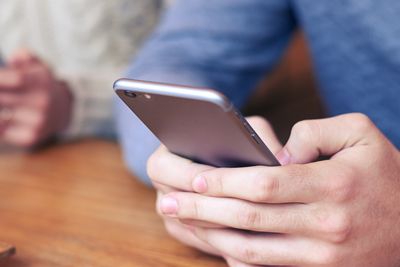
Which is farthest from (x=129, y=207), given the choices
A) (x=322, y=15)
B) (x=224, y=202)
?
(x=322, y=15)

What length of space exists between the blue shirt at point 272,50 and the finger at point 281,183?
0.82 ft

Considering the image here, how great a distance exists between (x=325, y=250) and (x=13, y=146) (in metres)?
0.55

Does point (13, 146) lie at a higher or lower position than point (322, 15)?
lower

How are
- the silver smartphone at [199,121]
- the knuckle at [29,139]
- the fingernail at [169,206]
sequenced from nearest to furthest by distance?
the silver smartphone at [199,121]
the fingernail at [169,206]
the knuckle at [29,139]

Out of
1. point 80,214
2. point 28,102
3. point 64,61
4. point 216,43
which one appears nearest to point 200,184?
point 80,214

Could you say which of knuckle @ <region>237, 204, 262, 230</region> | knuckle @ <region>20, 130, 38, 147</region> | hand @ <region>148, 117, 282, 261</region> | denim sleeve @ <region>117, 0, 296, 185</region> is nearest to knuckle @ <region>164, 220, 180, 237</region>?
hand @ <region>148, 117, 282, 261</region>

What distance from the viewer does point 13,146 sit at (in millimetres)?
808

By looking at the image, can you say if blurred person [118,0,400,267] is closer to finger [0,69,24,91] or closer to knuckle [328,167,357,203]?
knuckle [328,167,357,203]

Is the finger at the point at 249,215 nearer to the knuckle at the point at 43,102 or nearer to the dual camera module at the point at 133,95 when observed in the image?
the dual camera module at the point at 133,95

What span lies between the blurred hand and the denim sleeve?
0.48 feet

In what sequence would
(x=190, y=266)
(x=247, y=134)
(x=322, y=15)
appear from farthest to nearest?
(x=322, y=15)
(x=190, y=266)
(x=247, y=134)

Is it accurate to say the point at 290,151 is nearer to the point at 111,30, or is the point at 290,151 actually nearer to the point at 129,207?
the point at 129,207

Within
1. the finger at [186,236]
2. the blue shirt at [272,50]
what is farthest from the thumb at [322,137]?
the blue shirt at [272,50]

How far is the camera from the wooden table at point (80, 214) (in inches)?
19.1
